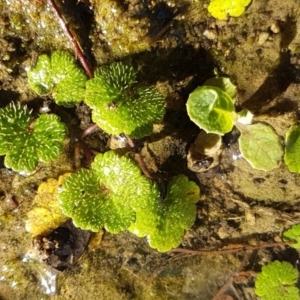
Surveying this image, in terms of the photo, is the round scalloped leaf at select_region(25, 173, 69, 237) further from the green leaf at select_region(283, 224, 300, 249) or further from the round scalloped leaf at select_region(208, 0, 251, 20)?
the green leaf at select_region(283, 224, 300, 249)

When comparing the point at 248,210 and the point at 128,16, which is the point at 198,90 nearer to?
the point at 128,16

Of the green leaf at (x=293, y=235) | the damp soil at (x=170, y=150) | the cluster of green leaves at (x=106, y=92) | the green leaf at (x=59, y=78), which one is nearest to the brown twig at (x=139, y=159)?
the damp soil at (x=170, y=150)

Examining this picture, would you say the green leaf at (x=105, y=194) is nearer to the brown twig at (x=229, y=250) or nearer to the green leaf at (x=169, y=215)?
the green leaf at (x=169, y=215)

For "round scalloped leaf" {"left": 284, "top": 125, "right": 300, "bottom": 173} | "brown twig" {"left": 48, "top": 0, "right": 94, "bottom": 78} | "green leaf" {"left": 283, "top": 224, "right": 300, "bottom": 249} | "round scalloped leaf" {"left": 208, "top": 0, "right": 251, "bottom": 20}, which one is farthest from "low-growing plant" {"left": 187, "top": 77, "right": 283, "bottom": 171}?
"green leaf" {"left": 283, "top": 224, "right": 300, "bottom": 249}

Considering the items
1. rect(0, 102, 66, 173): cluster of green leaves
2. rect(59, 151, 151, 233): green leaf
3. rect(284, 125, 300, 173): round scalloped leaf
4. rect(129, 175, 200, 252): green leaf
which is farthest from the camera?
rect(284, 125, 300, 173): round scalloped leaf

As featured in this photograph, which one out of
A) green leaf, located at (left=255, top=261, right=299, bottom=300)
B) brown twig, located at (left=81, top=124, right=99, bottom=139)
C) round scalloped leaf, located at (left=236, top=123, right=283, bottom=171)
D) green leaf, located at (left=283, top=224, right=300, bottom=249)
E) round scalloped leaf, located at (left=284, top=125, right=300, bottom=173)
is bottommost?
green leaf, located at (left=255, top=261, right=299, bottom=300)

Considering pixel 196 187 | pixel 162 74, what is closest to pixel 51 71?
pixel 162 74
